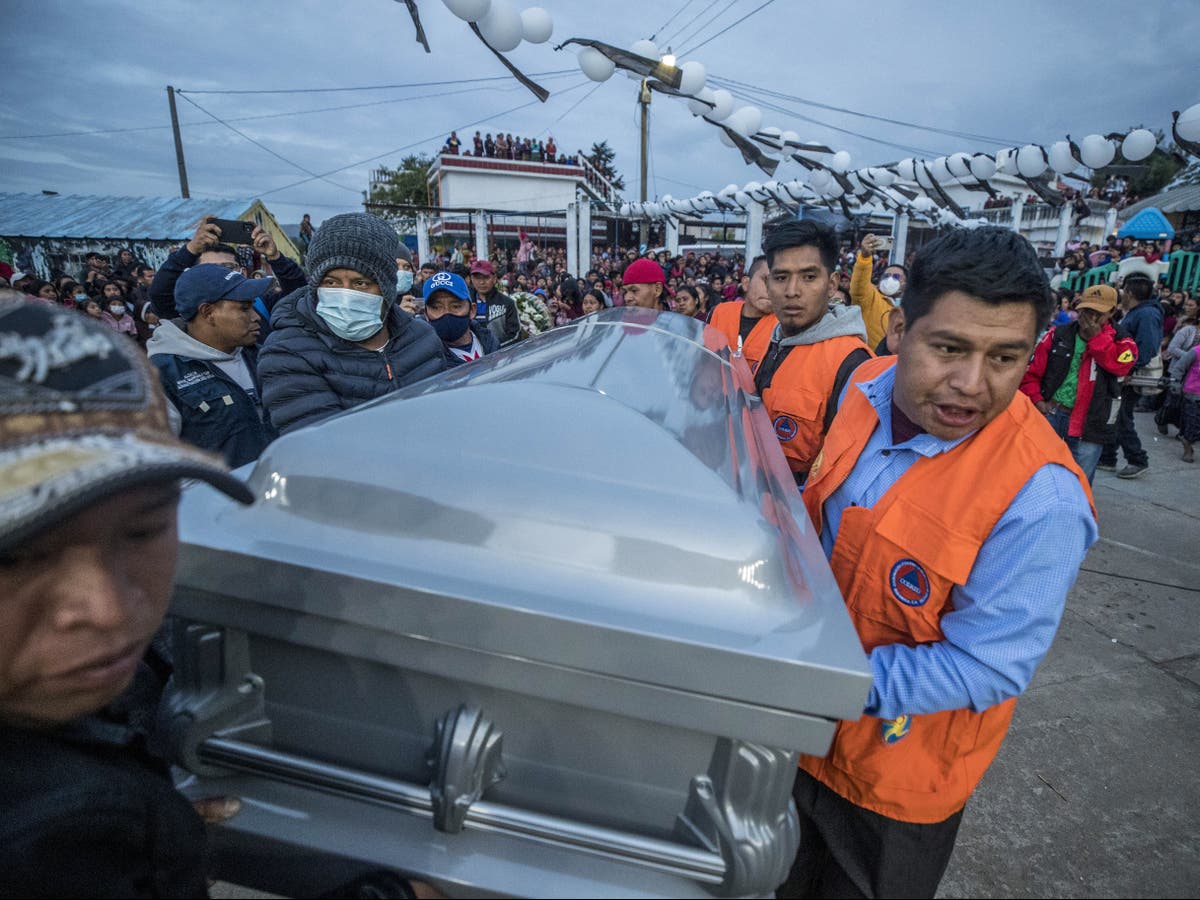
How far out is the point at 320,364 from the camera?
6.12 ft

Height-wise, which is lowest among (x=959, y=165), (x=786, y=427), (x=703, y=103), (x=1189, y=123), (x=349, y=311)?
(x=786, y=427)

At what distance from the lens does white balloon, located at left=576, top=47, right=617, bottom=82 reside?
7.32 meters

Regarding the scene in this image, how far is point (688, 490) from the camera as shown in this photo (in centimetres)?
90

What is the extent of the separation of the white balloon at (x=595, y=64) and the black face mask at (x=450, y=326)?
16.9 ft

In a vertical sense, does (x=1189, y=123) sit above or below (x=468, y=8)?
below

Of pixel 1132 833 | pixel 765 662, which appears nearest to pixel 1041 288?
pixel 765 662

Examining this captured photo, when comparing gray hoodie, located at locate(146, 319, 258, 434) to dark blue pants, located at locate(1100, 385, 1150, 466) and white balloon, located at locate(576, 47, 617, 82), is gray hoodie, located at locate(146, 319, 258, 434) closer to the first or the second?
white balloon, located at locate(576, 47, 617, 82)

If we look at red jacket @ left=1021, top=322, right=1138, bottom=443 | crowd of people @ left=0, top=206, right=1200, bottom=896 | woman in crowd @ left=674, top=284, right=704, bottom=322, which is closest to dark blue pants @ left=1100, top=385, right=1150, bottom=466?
red jacket @ left=1021, top=322, right=1138, bottom=443

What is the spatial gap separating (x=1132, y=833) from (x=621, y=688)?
2.31 metres

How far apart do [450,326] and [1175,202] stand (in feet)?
84.6

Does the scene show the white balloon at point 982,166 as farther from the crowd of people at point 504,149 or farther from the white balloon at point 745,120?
the crowd of people at point 504,149

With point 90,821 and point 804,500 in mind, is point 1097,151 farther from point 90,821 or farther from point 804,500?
point 90,821

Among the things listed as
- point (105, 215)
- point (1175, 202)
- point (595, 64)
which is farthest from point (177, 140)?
point (1175, 202)

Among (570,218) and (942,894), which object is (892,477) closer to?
(942,894)
